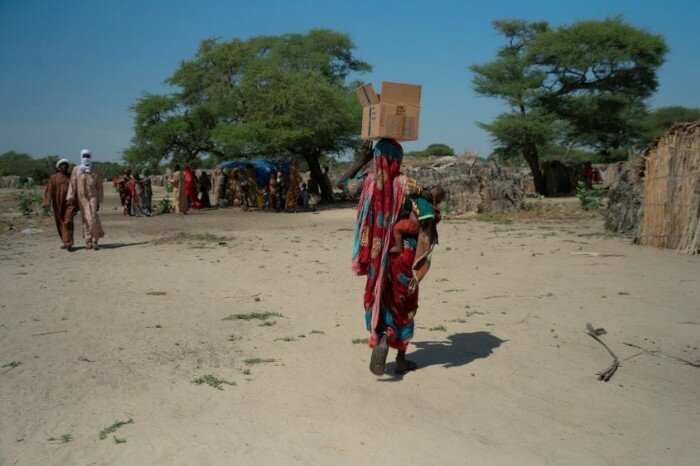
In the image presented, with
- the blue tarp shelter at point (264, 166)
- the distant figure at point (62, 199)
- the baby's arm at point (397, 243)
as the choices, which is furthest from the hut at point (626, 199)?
the blue tarp shelter at point (264, 166)

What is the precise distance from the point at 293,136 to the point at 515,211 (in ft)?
29.0

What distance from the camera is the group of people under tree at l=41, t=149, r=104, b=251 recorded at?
37.5 feet

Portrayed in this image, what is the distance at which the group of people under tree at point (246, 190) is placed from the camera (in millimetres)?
22172

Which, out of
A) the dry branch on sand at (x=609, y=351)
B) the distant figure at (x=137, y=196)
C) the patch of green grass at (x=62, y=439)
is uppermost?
the distant figure at (x=137, y=196)

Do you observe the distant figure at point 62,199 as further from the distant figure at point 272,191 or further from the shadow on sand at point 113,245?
the distant figure at point 272,191

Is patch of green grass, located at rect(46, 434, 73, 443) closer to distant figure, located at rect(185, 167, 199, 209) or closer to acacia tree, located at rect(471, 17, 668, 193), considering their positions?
distant figure, located at rect(185, 167, 199, 209)

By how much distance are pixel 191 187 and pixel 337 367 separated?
20.8m

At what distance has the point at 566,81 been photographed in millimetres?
30328

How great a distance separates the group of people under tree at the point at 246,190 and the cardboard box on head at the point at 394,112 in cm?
1797

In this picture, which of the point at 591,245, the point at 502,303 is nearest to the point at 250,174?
the point at 591,245

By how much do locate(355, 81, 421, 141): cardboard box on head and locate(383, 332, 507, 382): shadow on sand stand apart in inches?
77.3

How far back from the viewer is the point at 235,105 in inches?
989

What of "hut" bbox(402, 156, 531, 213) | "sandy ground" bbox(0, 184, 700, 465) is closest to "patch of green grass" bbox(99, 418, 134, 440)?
"sandy ground" bbox(0, 184, 700, 465)

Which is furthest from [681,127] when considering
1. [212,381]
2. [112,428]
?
[112,428]
